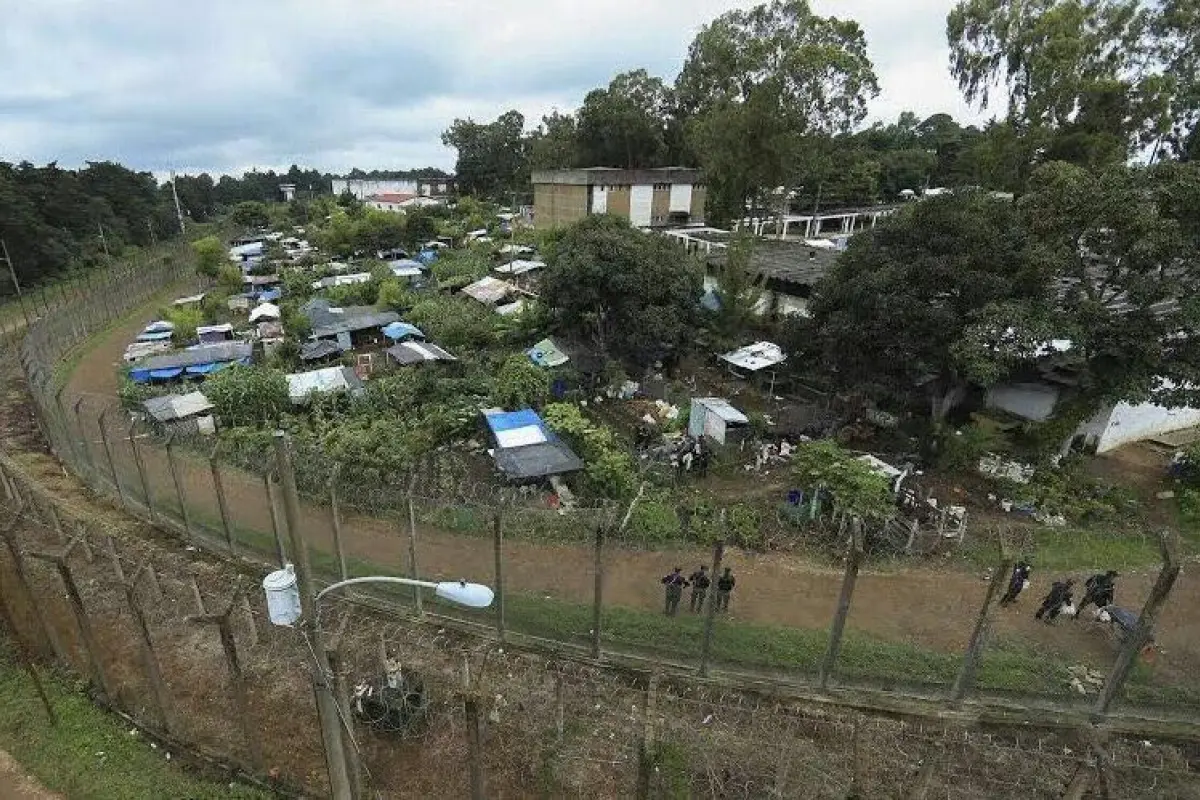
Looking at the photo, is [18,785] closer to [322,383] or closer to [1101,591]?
[322,383]

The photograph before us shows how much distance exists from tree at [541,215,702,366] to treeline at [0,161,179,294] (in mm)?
41538

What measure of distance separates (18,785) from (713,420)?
16230 millimetres

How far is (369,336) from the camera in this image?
3281 centimetres

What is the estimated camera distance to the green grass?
8594mm

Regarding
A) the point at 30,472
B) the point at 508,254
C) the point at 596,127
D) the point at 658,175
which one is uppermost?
the point at 596,127

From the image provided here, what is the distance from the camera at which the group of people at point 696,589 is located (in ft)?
38.6

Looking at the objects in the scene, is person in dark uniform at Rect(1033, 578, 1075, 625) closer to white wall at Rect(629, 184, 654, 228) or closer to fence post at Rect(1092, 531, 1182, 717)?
fence post at Rect(1092, 531, 1182, 717)

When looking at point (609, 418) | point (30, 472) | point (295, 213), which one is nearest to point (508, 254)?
point (609, 418)

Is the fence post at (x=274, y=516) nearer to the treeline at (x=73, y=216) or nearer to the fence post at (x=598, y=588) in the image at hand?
the fence post at (x=598, y=588)

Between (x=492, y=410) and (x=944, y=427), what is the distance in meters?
13.9

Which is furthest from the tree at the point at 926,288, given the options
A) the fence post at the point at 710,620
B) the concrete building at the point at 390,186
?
the concrete building at the point at 390,186

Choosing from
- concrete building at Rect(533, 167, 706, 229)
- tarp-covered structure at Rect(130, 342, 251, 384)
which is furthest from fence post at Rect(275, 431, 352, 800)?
concrete building at Rect(533, 167, 706, 229)

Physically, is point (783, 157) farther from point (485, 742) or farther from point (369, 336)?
point (485, 742)

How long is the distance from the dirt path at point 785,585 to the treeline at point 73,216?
43.3 metres
